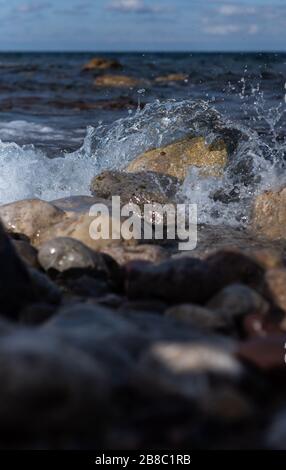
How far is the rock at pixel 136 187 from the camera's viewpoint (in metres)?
6.09

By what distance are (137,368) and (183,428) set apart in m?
0.23

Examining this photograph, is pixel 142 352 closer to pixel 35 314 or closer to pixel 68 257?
pixel 35 314

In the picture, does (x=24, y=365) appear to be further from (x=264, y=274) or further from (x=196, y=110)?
(x=196, y=110)

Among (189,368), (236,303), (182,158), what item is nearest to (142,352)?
(189,368)

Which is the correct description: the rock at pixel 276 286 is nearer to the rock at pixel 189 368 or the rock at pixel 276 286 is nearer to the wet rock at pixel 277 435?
the rock at pixel 189 368

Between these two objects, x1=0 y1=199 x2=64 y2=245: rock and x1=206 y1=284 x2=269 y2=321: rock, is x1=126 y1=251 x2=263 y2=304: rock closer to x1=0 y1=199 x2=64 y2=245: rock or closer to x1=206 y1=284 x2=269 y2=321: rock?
x1=206 y1=284 x2=269 y2=321: rock

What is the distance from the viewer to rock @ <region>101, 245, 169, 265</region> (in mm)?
4066

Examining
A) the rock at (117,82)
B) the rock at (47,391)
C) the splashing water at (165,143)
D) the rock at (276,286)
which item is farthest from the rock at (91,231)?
the rock at (117,82)

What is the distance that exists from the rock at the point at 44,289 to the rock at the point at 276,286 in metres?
1.00

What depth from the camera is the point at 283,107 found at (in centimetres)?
1318

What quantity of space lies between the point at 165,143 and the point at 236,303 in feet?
15.3

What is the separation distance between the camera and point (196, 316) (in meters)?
2.86

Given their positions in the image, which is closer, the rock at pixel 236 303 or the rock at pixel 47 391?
the rock at pixel 47 391
